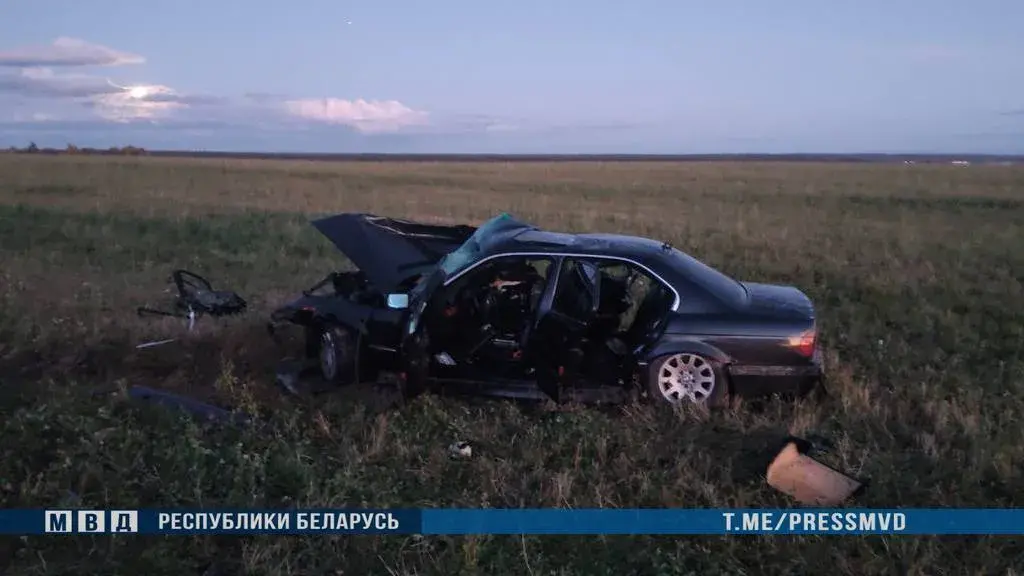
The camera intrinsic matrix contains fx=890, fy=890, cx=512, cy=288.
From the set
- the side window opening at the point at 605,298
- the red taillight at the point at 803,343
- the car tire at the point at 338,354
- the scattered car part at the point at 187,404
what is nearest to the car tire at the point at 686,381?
the side window opening at the point at 605,298

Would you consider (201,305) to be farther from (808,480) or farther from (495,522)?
(808,480)

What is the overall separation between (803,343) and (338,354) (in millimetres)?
3358

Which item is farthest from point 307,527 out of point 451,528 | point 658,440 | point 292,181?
point 292,181

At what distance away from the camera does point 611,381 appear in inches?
241

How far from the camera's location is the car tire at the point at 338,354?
670 cm

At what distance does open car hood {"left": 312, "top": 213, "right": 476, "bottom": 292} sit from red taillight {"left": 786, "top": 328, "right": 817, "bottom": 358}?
2787mm

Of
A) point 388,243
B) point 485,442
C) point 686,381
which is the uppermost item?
point 388,243

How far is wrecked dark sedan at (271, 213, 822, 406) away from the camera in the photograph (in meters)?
6.03

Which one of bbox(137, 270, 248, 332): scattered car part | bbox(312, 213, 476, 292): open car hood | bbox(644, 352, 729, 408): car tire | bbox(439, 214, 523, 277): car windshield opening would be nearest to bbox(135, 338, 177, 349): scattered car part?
bbox(137, 270, 248, 332): scattered car part

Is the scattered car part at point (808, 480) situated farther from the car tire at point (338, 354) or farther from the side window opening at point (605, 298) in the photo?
the car tire at point (338, 354)

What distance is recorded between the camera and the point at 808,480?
465 cm

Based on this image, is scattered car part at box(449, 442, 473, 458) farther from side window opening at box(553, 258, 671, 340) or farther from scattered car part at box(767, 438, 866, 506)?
scattered car part at box(767, 438, 866, 506)

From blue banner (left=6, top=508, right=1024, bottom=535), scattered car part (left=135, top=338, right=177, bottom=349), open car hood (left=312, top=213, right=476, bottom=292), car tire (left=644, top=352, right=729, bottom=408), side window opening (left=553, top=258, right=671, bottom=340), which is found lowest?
blue banner (left=6, top=508, right=1024, bottom=535)

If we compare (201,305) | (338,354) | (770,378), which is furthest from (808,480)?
(201,305)
